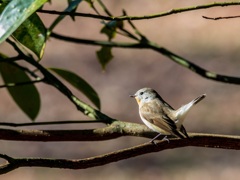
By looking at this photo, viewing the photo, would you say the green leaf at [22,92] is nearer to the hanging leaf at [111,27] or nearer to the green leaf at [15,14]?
the hanging leaf at [111,27]

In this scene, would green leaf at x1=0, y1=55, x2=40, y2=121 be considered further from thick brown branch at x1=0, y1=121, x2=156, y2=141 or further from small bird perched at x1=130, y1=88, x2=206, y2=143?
thick brown branch at x1=0, y1=121, x2=156, y2=141

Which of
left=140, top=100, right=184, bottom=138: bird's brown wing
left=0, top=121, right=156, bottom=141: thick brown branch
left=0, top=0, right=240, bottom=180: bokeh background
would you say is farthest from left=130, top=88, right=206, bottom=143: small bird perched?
left=0, top=0, right=240, bottom=180: bokeh background

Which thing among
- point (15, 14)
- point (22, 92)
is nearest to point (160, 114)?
point (22, 92)

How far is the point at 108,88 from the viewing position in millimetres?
7180

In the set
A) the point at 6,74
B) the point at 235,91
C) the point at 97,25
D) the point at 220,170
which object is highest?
the point at 97,25

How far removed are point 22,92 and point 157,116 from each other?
1.46 feet

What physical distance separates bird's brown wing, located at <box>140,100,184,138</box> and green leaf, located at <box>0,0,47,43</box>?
0.79 m

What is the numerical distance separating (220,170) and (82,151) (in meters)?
1.18

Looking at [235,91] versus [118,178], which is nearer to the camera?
[118,178]

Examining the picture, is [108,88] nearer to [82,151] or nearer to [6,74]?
[82,151]

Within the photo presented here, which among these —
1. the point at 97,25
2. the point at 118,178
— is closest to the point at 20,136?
the point at 118,178

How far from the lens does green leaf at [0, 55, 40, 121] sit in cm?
218

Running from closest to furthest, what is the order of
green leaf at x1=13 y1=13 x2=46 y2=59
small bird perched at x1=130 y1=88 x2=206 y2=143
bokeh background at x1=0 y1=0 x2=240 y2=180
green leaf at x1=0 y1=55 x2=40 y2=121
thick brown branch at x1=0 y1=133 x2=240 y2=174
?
green leaf at x1=13 y1=13 x2=46 y2=59 → thick brown branch at x1=0 y1=133 x2=240 y2=174 → small bird perched at x1=130 y1=88 x2=206 y2=143 → green leaf at x1=0 y1=55 x2=40 y2=121 → bokeh background at x1=0 y1=0 x2=240 y2=180

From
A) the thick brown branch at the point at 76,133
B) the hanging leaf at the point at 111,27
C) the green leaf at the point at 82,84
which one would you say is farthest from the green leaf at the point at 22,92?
the thick brown branch at the point at 76,133
